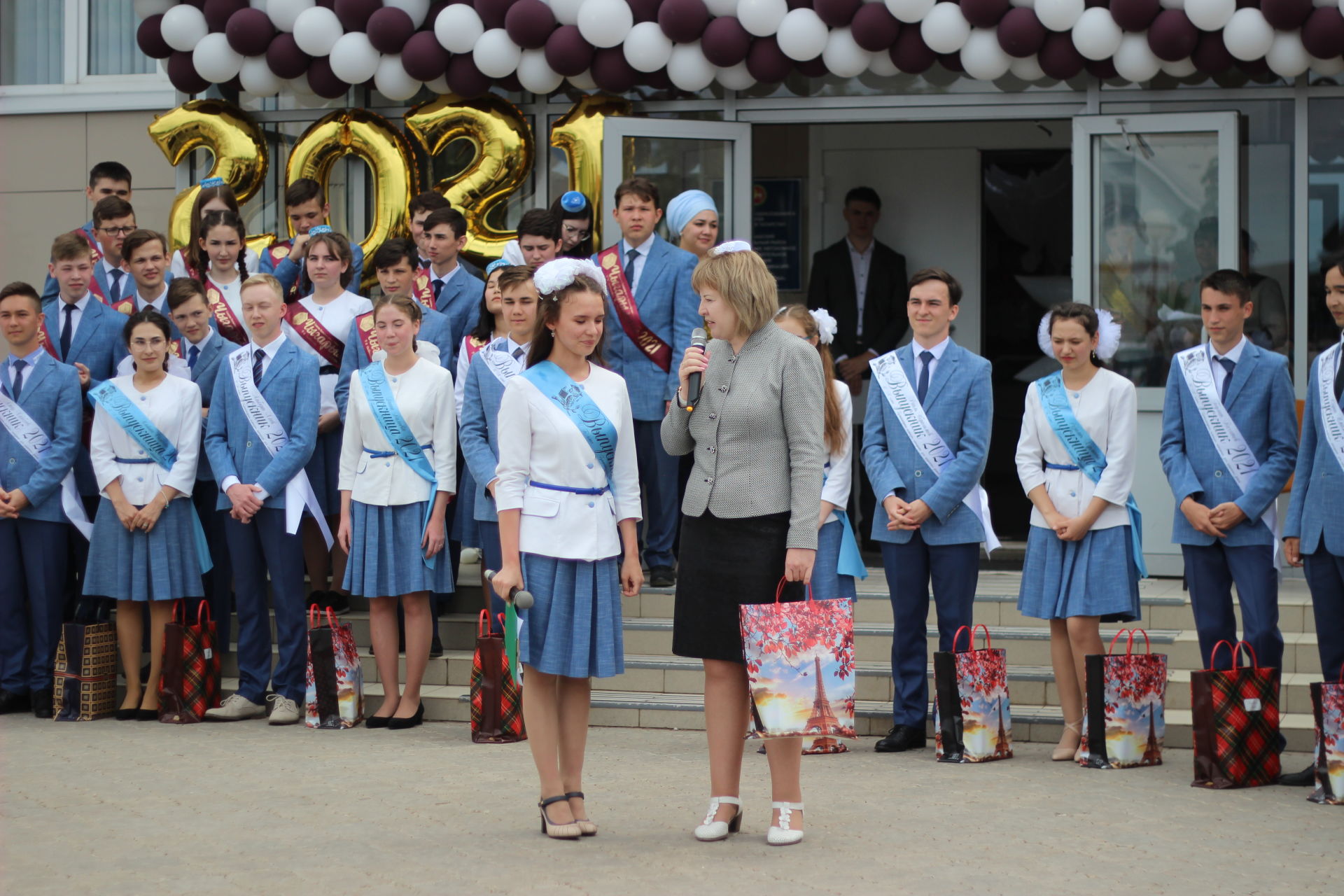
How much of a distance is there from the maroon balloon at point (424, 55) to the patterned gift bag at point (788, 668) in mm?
5123

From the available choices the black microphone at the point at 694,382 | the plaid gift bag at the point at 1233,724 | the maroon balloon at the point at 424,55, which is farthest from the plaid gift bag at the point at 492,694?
the maroon balloon at the point at 424,55

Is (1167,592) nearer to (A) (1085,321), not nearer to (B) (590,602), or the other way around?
Answer: (A) (1085,321)

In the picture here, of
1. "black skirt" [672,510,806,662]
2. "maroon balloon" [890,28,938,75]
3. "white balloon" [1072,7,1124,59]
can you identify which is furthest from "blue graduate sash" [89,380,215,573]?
"white balloon" [1072,7,1124,59]

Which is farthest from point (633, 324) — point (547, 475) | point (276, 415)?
point (547, 475)

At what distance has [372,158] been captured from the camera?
938 cm

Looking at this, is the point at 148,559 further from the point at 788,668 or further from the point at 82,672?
the point at 788,668

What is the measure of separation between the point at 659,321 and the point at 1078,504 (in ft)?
8.05

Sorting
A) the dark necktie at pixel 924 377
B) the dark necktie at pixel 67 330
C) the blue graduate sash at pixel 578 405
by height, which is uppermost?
the dark necktie at pixel 67 330

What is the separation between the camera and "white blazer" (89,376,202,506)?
7.26m

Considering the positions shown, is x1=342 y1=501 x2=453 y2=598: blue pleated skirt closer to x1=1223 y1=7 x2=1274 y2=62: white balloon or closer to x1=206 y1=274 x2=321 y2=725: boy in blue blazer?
x1=206 y1=274 x2=321 y2=725: boy in blue blazer

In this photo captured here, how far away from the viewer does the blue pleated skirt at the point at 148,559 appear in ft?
23.8

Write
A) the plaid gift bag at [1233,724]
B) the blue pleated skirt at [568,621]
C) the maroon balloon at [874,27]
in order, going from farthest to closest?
the maroon balloon at [874,27] → the plaid gift bag at [1233,724] → the blue pleated skirt at [568,621]

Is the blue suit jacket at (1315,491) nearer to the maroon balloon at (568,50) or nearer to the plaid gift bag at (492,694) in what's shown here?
the plaid gift bag at (492,694)

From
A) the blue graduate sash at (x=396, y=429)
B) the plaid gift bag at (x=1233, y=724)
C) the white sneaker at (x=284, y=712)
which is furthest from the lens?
the white sneaker at (x=284, y=712)
